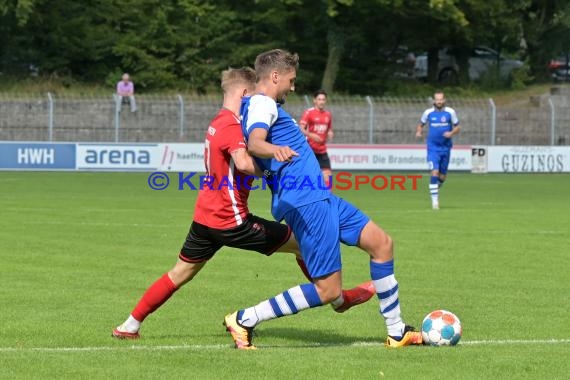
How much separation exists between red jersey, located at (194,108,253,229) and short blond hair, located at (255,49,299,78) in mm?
511

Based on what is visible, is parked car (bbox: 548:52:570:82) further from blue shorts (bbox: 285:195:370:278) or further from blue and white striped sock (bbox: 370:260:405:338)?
blue shorts (bbox: 285:195:370:278)

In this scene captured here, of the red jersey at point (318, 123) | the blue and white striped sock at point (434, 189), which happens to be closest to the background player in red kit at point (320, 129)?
the red jersey at point (318, 123)

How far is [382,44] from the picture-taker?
4941 cm

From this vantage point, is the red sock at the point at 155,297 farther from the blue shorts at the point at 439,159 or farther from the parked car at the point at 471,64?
the parked car at the point at 471,64

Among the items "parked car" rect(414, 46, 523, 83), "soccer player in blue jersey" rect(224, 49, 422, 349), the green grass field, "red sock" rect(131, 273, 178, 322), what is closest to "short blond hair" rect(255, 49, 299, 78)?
"soccer player in blue jersey" rect(224, 49, 422, 349)

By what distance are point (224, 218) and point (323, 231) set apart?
32.6 inches

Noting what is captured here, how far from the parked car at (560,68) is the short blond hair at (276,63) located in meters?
43.1

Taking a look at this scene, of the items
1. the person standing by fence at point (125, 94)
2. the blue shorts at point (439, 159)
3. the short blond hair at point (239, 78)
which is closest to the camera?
the short blond hair at point (239, 78)

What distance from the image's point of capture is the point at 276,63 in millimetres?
7344

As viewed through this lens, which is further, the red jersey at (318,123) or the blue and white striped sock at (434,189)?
the red jersey at (318,123)

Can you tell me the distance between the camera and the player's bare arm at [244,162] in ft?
23.8

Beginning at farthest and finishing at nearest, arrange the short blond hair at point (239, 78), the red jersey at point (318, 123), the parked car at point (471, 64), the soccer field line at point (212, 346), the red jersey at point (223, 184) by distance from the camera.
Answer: the parked car at point (471, 64), the red jersey at point (318, 123), the short blond hair at point (239, 78), the red jersey at point (223, 184), the soccer field line at point (212, 346)

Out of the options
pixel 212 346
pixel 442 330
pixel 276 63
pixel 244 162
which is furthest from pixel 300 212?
pixel 442 330

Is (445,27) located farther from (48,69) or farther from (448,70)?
(48,69)
